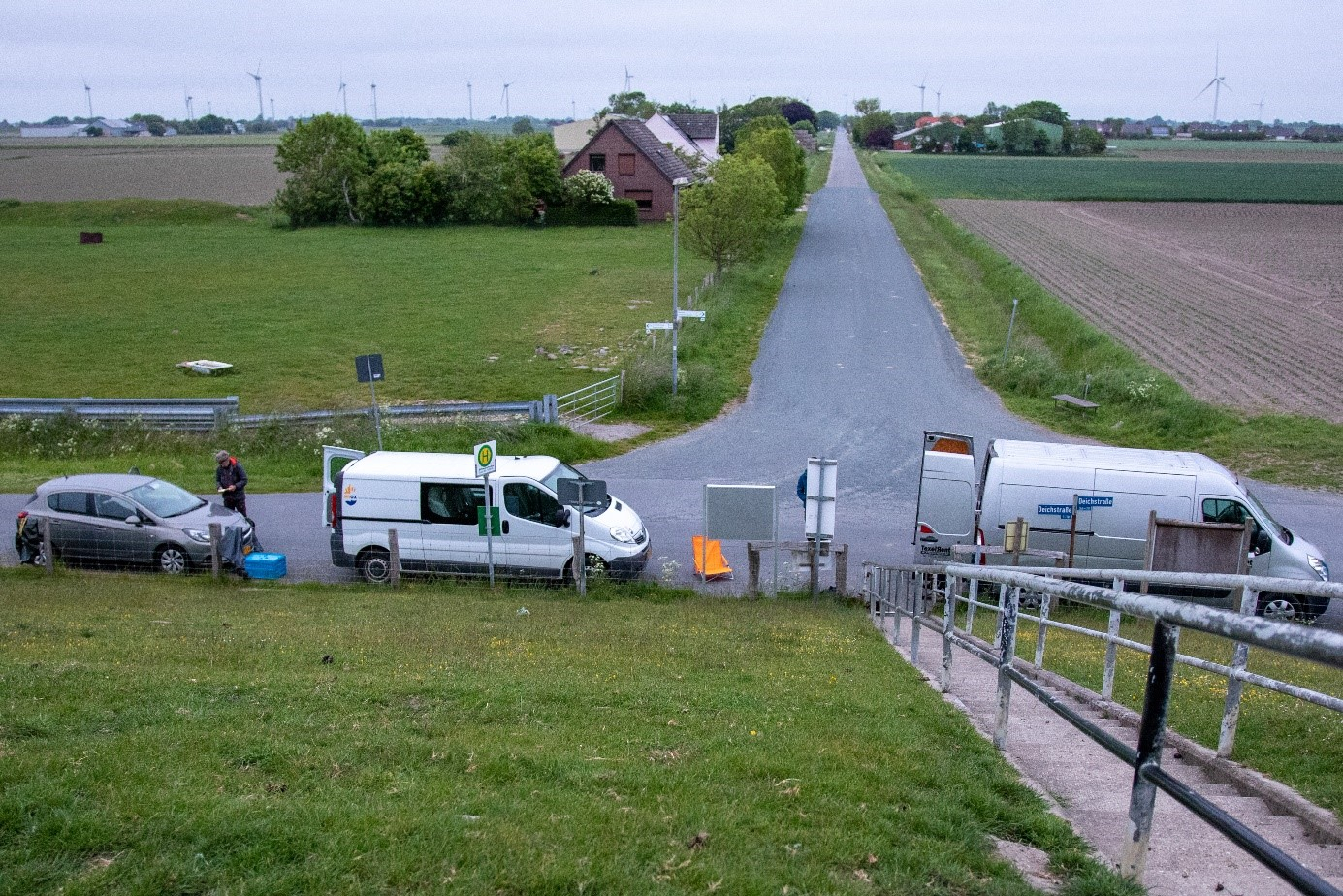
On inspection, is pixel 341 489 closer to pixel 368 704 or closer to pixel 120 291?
pixel 368 704

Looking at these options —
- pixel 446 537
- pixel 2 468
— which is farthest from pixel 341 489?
pixel 2 468

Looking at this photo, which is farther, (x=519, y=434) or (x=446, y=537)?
(x=519, y=434)

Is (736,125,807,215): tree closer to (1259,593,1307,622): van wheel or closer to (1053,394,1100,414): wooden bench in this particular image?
(1053,394,1100,414): wooden bench

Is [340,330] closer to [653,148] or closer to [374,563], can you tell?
[374,563]

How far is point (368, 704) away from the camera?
7.04m

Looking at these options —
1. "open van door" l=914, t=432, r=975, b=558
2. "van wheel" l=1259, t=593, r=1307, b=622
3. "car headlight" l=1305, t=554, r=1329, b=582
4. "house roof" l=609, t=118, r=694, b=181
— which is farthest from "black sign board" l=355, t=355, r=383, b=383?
"house roof" l=609, t=118, r=694, b=181

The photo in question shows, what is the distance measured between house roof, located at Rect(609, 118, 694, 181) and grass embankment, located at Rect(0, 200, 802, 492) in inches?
290

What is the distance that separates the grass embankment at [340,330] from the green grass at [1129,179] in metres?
43.7

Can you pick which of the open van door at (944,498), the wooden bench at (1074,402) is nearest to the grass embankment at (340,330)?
the wooden bench at (1074,402)

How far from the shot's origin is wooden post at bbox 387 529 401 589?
15.6 m

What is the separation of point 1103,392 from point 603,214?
48.3 metres

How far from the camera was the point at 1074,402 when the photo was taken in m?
27.2

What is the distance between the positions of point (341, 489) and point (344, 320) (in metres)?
25.3

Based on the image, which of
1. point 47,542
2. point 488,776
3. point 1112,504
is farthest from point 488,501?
point 488,776
